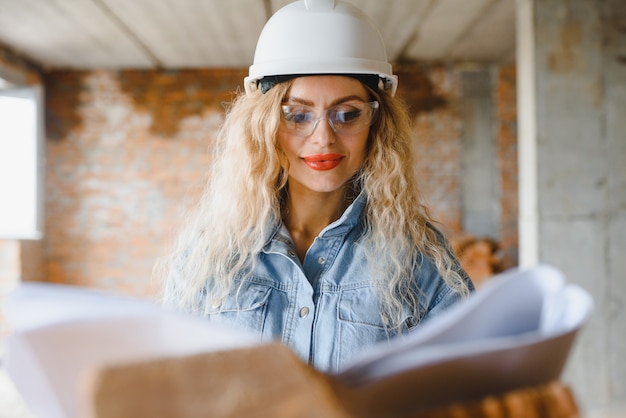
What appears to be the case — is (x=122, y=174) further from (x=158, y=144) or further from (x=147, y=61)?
(x=147, y=61)

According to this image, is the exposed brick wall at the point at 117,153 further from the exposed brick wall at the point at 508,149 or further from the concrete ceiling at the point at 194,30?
the exposed brick wall at the point at 508,149

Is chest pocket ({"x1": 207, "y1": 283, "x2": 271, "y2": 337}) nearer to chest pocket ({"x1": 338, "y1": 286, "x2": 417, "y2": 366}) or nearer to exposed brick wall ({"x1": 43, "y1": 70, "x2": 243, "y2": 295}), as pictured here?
chest pocket ({"x1": 338, "y1": 286, "x2": 417, "y2": 366})

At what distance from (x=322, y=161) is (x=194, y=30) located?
15.6ft

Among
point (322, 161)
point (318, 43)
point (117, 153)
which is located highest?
point (117, 153)

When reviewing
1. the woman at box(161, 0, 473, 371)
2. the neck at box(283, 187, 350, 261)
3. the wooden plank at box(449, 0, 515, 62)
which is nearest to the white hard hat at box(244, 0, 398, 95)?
the woman at box(161, 0, 473, 371)

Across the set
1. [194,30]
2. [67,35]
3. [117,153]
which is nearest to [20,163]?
[117,153]

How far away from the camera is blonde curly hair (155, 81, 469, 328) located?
150cm

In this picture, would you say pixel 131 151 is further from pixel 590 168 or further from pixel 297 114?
pixel 297 114

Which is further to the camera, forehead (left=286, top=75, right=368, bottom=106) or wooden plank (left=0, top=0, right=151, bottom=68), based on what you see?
wooden plank (left=0, top=0, right=151, bottom=68)

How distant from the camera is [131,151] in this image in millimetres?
7383

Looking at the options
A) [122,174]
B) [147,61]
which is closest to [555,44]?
[147,61]

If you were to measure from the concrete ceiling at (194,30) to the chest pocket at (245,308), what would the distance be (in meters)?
A: 4.01

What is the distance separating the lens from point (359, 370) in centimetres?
48

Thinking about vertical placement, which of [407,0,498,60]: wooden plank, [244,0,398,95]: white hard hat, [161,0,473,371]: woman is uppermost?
[407,0,498,60]: wooden plank
